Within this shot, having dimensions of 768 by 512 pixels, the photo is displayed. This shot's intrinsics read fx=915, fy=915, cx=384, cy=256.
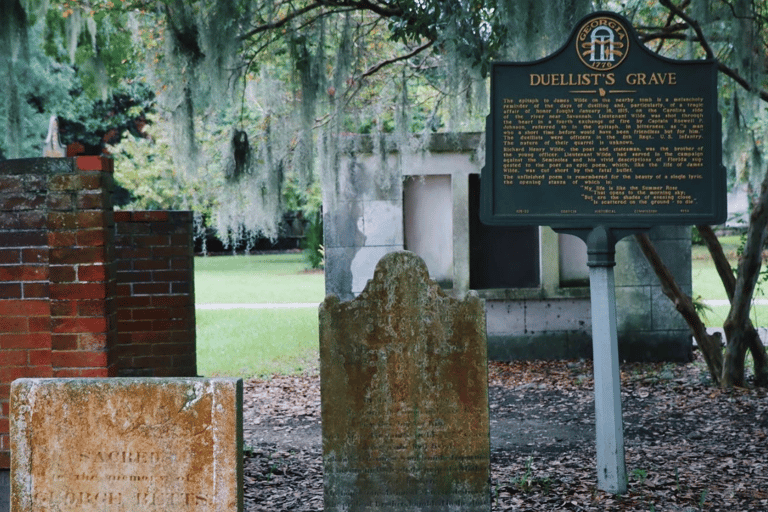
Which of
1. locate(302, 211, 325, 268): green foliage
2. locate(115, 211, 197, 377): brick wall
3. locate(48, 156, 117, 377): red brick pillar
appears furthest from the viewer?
locate(302, 211, 325, 268): green foliage

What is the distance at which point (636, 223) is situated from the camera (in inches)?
224

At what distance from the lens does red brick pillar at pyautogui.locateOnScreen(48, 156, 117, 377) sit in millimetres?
4918

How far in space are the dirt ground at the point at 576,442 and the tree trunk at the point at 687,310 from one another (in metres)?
0.27

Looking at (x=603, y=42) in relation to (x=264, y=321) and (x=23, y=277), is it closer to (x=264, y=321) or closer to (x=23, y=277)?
(x=23, y=277)

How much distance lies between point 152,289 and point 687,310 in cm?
543

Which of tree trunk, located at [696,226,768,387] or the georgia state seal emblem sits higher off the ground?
the georgia state seal emblem

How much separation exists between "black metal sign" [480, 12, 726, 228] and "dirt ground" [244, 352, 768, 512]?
1.73m

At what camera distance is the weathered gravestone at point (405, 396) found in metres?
4.92

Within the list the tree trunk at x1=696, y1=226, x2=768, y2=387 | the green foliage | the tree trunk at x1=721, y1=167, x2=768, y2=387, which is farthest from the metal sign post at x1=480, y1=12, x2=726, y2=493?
the green foliage

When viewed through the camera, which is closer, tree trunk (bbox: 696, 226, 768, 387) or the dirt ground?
the dirt ground

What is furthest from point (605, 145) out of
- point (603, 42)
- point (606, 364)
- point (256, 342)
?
point (256, 342)

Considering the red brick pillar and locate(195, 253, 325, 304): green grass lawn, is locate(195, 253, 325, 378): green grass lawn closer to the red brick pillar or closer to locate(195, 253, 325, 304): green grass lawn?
locate(195, 253, 325, 304): green grass lawn

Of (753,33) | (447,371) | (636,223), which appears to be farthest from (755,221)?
(447,371)

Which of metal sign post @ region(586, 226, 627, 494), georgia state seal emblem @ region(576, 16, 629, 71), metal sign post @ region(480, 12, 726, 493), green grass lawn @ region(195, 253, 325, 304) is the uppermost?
georgia state seal emblem @ region(576, 16, 629, 71)
